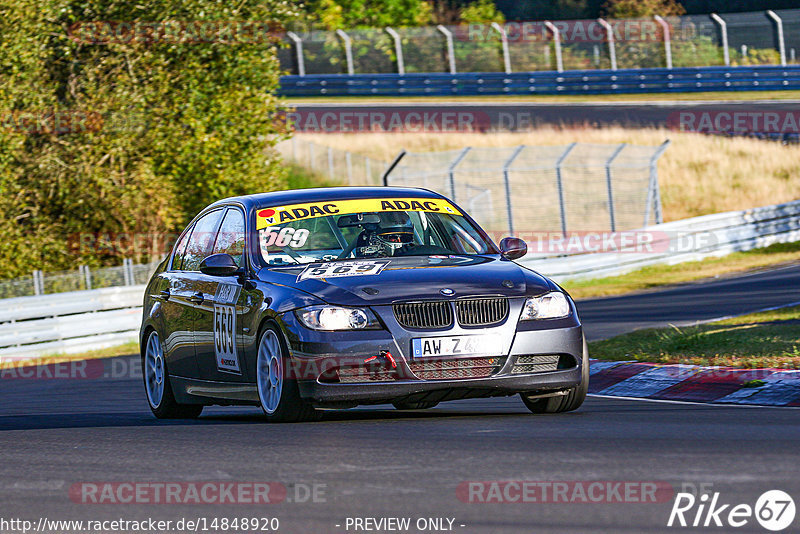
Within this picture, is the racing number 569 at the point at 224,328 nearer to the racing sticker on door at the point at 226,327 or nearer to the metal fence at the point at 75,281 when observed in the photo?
the racing sticker on door at the point at 226,327

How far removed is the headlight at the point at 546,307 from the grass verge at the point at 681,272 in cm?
1601

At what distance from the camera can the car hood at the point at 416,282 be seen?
8406 millimetres

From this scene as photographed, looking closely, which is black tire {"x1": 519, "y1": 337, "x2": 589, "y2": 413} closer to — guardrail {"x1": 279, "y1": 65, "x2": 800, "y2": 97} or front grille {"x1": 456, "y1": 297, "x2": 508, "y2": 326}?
front grille {"x1": 456, "y1": 297, "x2": 508, "y2": 326}

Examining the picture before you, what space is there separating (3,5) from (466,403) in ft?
61.2

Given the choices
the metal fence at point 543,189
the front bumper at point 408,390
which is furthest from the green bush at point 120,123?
the front bumper at point 408,390

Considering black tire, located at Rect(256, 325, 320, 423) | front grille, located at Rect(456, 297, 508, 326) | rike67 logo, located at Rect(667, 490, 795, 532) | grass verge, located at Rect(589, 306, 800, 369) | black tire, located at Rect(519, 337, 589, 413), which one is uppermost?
rike67 logo, located at Rect(667, 490, 795, 532)

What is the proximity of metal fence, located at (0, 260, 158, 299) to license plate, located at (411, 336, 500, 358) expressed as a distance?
48.0 feet

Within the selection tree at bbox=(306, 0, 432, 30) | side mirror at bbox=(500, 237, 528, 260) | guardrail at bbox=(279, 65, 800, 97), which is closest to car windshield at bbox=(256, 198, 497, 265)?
side mirror at bbox=(500, 237, 528, 260)

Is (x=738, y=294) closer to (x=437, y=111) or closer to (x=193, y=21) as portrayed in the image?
(x=193, y=21)

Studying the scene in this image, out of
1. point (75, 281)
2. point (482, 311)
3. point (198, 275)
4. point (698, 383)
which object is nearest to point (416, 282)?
point (482, 311)

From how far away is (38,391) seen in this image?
14.9 m

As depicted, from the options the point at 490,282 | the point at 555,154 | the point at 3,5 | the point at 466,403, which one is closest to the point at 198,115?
the point at 3,5

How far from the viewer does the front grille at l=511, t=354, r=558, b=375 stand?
8.50 m

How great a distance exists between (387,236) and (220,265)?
116 centimetres
